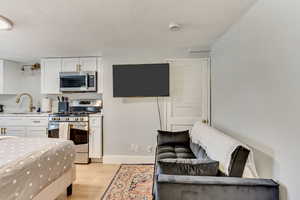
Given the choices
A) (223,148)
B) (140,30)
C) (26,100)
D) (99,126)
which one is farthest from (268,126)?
(26,100)

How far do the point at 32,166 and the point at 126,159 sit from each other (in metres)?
2.16

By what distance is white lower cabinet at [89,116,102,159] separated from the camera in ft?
12.2

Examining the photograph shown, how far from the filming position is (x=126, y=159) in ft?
12.2

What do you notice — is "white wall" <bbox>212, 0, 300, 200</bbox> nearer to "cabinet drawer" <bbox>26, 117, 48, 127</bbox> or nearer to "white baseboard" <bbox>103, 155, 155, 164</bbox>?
"white baseboard" <bbox>103, 155, 155, 164</bbox>

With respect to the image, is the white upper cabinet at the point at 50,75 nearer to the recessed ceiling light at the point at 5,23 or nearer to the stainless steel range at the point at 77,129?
the stainless steel range at the point at 77,129

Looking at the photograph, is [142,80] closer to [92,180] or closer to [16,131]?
[92,180]

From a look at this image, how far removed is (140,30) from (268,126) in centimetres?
194

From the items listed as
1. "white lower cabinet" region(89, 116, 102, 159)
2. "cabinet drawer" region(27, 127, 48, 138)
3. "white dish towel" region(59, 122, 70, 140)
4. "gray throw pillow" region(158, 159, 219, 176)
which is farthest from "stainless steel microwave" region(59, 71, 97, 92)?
"gray throw pillow" region(158, 159, 219, 176)

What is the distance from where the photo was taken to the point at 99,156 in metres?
3.73

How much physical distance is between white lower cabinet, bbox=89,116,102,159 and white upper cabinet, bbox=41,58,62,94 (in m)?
1.20

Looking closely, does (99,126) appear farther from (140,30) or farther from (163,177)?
(163,177)

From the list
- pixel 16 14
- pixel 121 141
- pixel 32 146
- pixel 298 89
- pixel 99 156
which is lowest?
pixel 99 156

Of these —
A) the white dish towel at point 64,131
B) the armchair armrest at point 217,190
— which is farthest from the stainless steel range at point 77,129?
the armchair armrest at point 217,190

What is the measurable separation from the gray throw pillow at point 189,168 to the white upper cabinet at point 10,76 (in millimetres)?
4479
